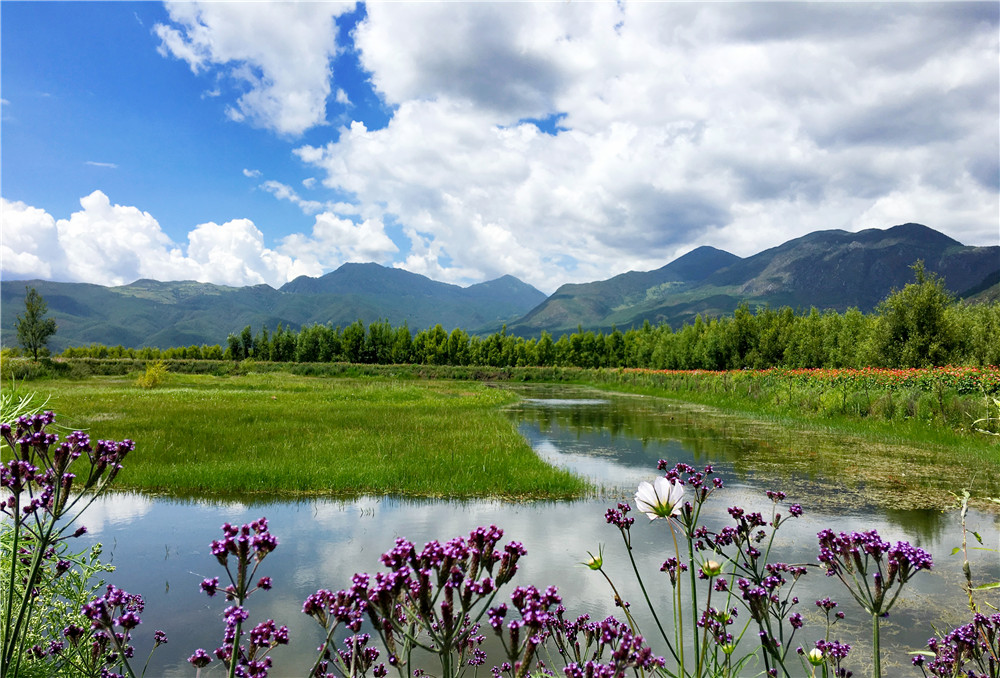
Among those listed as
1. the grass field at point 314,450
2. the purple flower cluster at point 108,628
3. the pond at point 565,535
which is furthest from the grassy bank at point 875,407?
the purple flower cluster at point 108,628

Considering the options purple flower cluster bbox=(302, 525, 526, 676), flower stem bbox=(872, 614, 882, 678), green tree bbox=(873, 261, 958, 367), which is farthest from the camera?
green tree bbox=(873, 261, 958, 367)

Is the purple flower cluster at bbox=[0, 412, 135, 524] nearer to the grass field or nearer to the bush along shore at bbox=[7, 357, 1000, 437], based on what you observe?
the bush along shore at bbox=[7, 357, 1000, 437]

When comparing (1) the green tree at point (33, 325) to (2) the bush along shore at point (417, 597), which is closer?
(2) the bush along shore at point (417, 597)

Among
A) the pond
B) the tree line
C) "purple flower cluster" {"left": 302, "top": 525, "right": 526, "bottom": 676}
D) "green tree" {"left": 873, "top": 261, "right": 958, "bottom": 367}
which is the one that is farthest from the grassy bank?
"purple flower cluster" {"left": 302, "top": 525, "right": 526, "bottom": 676}

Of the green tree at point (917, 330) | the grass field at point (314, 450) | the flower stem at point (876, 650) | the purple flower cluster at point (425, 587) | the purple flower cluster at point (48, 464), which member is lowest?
the grass field at point (314, 450)

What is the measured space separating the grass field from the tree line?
23.3m

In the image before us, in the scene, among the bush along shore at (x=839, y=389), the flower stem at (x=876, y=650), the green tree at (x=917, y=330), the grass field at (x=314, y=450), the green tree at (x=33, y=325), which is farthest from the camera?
the green tree at (x=33, y=325)

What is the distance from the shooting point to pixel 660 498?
2.62 meters

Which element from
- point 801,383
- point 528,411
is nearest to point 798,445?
point 801,383

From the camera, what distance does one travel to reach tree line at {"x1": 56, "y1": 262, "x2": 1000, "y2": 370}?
2773 cm

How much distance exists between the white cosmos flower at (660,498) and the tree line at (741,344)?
31536mm

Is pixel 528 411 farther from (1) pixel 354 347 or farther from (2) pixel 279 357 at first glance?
(2) pixel 279 357

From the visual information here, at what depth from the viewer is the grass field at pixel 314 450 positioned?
35.9ft

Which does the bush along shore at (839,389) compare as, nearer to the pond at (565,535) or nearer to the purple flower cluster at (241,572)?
the pond at (565,535)
